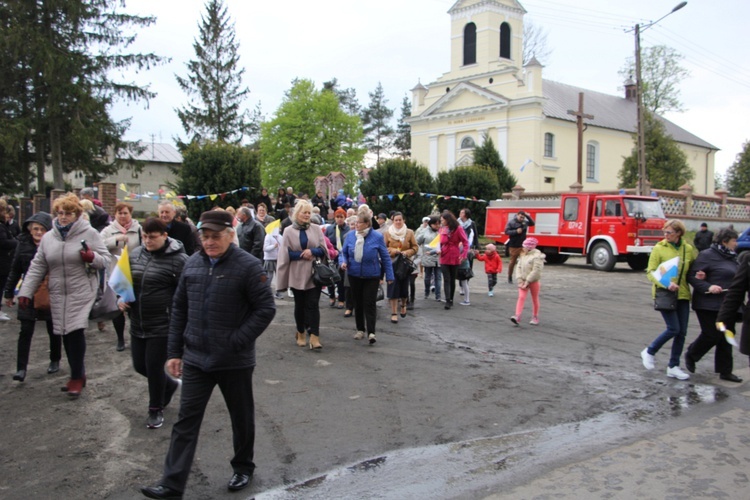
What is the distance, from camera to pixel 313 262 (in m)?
8.22

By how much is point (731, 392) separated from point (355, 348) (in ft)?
14.7

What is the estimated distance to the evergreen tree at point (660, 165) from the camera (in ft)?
133

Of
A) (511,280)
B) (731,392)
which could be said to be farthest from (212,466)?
(511,280)

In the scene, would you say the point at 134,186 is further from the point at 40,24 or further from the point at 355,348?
the point at 355,348

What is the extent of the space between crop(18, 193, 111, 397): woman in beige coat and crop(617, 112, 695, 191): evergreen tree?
3965cm

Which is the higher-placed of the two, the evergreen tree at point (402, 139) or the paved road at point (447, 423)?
the evergreen tree at point (402, 139)

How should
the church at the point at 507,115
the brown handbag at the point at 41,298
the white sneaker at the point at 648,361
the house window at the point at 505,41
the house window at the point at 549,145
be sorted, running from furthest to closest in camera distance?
the house window at the point at 505,41 < the house window at the point at 549,145 < the church at the point at 507,115 < the white sneaker at the point at 648,361 < the brown handbag at the point at 41,298

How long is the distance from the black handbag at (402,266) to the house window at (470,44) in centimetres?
4284

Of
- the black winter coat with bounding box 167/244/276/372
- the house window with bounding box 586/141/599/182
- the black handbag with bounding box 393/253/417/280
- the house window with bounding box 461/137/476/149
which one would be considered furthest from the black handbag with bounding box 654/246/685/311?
the house window with bounding box 586/141/599/182

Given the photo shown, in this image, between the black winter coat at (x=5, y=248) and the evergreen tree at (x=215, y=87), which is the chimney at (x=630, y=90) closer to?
the evergreen tree at (x=215, y=87)

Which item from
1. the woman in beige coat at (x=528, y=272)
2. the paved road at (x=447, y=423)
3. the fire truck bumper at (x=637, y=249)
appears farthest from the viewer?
the fire truck bumper at (x=637, y=249)

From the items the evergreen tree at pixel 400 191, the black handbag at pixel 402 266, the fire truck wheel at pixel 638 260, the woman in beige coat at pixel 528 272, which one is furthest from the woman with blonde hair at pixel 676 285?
the evergreen tree at pixel 400 191

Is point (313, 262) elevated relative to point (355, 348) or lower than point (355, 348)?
elevated

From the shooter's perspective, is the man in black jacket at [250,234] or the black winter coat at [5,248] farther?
the man in black jacket at [250,234]
